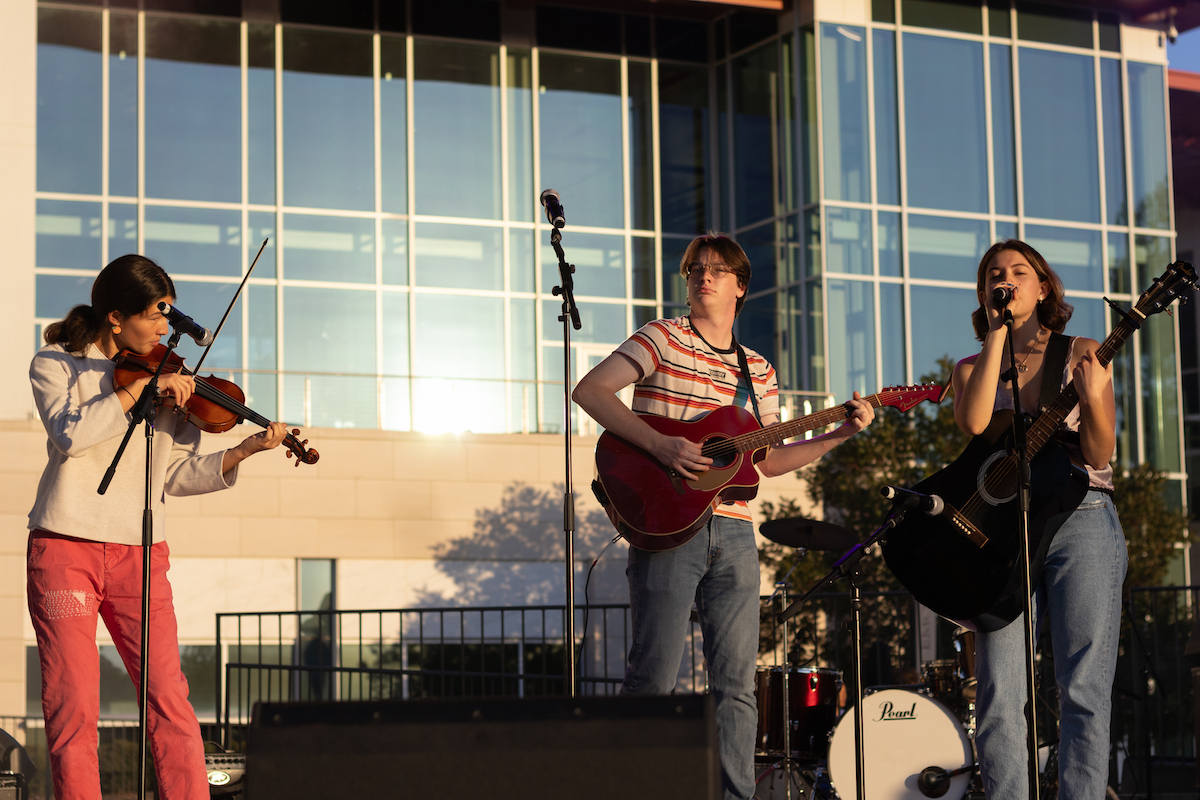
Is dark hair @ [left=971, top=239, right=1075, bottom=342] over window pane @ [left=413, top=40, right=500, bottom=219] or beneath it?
beneath

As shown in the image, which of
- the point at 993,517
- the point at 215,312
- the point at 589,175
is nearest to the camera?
the point at 993,517

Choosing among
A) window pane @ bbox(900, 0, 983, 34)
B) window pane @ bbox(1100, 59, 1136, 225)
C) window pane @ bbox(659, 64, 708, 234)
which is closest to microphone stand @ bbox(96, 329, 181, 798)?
window pane @ bbox(659, 64, 708, 234)

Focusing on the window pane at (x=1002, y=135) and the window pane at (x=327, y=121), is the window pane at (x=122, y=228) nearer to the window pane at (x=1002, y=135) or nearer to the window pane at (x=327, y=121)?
the window pane at (x=327, y=121)

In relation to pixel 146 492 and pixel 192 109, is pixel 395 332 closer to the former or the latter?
pixel 192 109

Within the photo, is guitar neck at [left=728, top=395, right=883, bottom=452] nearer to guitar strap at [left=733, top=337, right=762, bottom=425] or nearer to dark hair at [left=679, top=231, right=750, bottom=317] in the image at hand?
guitar strap at [left=733, top=337, right=762, bottom=425]

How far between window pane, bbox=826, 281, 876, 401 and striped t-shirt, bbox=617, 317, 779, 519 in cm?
1367

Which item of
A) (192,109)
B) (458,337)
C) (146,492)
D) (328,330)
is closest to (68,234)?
(192,109)

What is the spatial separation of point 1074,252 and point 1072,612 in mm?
16228

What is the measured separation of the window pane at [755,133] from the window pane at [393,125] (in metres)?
5.03

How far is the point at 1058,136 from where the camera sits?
63.2 feet

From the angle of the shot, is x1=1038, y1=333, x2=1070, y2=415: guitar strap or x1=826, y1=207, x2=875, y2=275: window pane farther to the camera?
x1=826, y1=207, x2=875, y2=275: window pane

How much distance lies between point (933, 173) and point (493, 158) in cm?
646

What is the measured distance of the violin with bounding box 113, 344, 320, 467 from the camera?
4.22m

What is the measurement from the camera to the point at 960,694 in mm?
7355
